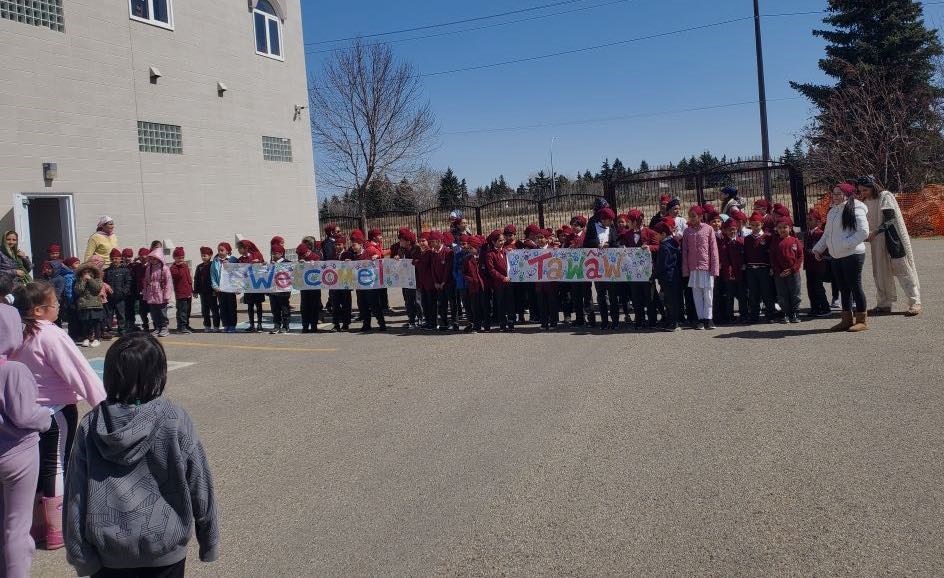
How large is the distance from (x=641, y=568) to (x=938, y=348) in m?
6.74

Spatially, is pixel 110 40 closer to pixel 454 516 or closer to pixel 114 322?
pixel 114 322

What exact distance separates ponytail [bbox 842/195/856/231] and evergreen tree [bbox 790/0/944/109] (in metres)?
28.1

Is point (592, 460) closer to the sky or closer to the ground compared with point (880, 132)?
closer to the ground

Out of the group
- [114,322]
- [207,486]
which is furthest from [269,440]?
[114,322]

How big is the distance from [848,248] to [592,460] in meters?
6.34

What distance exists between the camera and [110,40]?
738 inches

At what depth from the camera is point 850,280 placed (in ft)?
35.3

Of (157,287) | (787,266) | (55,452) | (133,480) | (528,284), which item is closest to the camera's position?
(133,480)

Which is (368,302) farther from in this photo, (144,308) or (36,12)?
(36,12)

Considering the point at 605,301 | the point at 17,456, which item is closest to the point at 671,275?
the point at 605,301

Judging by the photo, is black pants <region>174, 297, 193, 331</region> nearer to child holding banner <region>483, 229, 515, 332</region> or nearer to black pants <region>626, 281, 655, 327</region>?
child holding banner <region>483, 229, 515, 332</region>

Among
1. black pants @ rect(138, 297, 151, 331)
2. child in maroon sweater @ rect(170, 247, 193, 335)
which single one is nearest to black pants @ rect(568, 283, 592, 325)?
child in maroon sweater @ rect(170, 247, 193, 335)

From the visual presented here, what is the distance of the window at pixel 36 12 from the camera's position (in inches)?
642

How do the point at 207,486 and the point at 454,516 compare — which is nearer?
the point at 207,486
